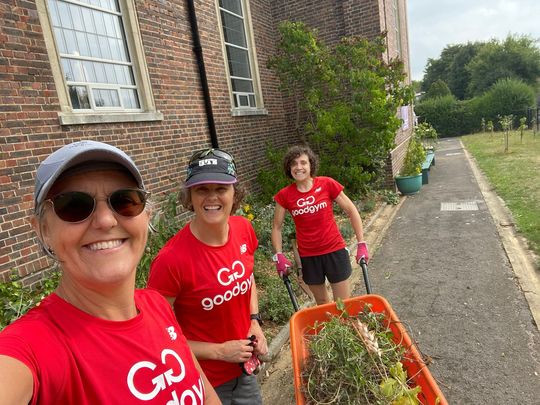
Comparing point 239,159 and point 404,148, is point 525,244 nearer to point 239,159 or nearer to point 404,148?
point 239,159

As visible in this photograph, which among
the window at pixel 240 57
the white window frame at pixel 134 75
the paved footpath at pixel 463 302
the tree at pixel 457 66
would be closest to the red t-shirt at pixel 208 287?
the paved footpath at pixel 463 302

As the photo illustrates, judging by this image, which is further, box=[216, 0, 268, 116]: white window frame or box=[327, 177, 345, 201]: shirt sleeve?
box=[216, 0, 268, 116]: white window frame

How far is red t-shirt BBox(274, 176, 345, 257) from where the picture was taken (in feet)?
11.4

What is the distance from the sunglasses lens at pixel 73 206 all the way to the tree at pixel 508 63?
53.7 m

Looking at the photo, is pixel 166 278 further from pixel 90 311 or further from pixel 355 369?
pixel 355 369

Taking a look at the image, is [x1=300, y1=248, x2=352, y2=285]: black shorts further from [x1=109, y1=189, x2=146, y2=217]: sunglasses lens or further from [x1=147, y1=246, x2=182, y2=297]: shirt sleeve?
[x1=109, y1=189, x2=146, y2=217]: sunglasses lens

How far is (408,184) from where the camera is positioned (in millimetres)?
10289

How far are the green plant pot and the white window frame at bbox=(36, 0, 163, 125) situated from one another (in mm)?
7294

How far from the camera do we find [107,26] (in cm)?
546

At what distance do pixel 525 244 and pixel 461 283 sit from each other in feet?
6.15

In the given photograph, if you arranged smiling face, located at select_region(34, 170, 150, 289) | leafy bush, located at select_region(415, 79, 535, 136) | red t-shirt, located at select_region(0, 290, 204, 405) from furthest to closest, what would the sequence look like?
leafy bush, located at select_region(415, 79, 535, 136) → smiling face, located at select_region(34, 170, 150, 289) → red t-shirt, located at select_region(0, 290, 204, 405)

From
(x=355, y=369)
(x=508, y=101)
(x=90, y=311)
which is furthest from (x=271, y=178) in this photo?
(x=508, y=101)

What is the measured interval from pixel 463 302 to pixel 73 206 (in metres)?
4.62

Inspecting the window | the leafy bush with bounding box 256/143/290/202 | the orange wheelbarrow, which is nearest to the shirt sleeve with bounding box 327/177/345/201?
the orange wheelbarrow
